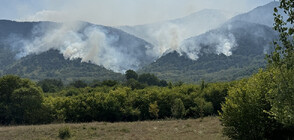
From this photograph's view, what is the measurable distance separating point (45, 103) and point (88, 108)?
26.8 ft

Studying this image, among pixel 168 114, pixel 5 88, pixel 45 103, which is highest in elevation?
pixel 5 88

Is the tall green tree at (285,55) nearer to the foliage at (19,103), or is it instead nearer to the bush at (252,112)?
the bush at (252,112)

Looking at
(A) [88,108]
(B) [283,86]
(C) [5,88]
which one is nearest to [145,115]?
(A) [88,108]

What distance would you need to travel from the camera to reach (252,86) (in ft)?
62.2

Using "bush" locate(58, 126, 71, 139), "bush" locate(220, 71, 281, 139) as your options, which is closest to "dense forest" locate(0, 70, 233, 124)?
"bush" locate(58, 126, 71, 139)

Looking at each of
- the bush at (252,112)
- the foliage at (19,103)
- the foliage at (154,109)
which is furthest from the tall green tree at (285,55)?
the foliage at (19,103)

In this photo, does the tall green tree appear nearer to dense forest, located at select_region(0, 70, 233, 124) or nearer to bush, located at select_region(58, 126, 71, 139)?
bush, located at select_region(58, 126, 71, 139)

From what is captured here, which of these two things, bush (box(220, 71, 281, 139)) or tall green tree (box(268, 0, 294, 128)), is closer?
tall green tree (box(268, 0, 294, 128))

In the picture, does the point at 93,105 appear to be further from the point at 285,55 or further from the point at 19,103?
the point at 285,55

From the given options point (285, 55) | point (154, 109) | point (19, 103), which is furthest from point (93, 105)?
point (285, 55)

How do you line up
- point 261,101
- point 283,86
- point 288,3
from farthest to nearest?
point 261,101 → point 283,86 → point 288,3

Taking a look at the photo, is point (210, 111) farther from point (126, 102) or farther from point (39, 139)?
point (39, 139)

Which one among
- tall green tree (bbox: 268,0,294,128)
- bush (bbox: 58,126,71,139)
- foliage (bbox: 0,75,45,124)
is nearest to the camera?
tall green tree (bbox: 268,0,294,128)

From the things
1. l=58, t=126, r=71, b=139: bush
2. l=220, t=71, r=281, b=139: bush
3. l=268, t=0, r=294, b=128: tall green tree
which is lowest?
l=58, t=126, r=71, b=139: bush
